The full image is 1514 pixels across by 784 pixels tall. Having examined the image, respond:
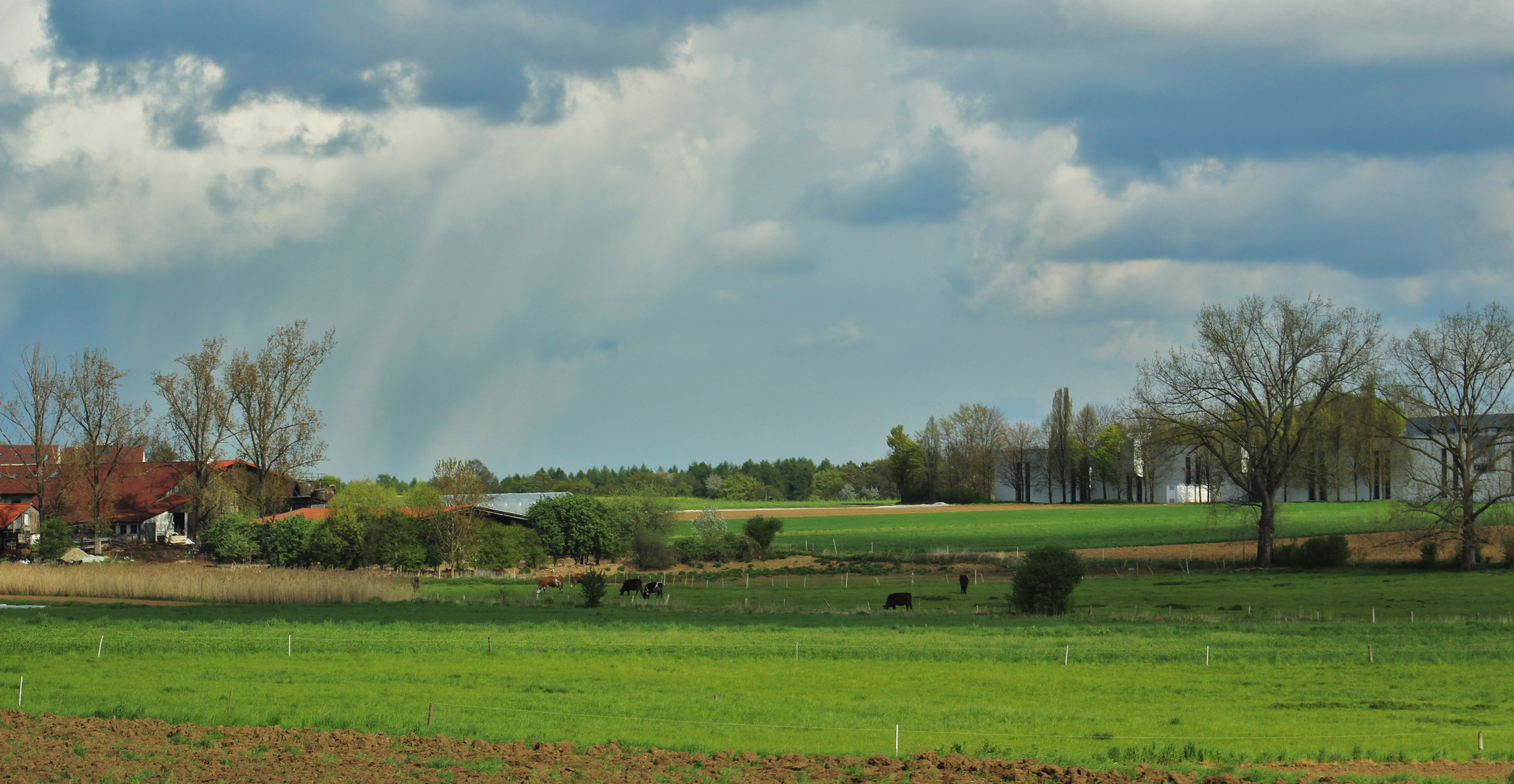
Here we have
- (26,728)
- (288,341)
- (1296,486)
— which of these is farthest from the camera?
(288,341)

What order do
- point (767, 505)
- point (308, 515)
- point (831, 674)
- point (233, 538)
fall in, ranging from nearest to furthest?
point (831, 674), point (233, 538), point (308, 515), point (767, 505)

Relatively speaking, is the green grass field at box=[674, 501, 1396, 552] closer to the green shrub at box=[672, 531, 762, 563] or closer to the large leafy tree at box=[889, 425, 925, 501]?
the green shrub at box=[672, 531, 762, 563]

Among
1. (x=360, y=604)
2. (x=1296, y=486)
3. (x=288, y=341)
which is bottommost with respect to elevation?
(x=360, y=604)

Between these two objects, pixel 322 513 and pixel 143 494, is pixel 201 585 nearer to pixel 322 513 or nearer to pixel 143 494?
pixel 322 513

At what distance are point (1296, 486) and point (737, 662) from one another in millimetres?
54342

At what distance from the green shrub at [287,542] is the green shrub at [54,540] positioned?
12.6 meters

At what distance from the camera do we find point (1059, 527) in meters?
96.8

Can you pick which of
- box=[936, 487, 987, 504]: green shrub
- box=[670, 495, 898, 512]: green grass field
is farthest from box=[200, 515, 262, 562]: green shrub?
box=[936, 487, 987, 504]: green shrub

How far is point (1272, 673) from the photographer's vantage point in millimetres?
26594

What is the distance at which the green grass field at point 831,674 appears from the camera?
60.6 ft

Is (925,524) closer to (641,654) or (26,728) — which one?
(641,654)

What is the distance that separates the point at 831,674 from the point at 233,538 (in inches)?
2391

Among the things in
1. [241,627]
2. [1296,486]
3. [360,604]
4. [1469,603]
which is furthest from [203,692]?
[1296,486]

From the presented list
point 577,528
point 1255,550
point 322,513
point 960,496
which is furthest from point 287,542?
point 960,496
